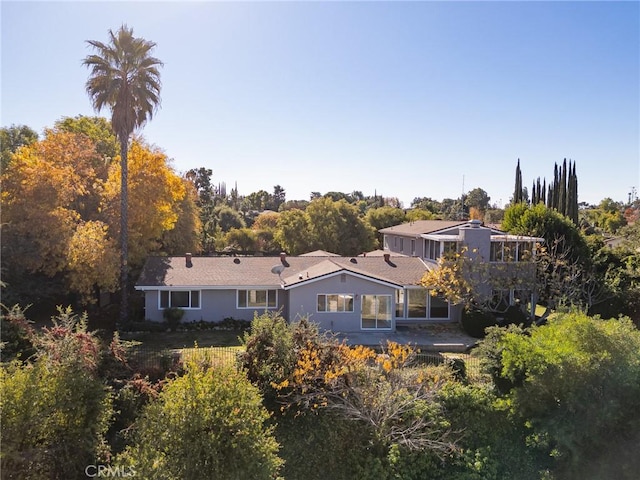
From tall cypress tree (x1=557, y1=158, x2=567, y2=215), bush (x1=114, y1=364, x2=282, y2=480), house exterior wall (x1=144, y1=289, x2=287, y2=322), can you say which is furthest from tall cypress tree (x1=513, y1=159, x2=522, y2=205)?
bush (x1=114, y1=364, x2=282, y2=480)

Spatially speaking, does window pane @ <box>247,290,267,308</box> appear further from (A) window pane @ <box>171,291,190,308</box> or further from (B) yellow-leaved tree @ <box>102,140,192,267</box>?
(B) yellow-leaved tree @ <box>102,140,192,267</box>

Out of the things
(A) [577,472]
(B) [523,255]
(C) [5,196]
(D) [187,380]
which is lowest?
(A) [577,472]

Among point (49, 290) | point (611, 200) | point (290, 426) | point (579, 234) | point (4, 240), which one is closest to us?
point (290, 426)

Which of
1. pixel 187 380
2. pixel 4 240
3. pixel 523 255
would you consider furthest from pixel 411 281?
pixel 4 240

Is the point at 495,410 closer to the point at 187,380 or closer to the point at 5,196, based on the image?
the point at 187,380

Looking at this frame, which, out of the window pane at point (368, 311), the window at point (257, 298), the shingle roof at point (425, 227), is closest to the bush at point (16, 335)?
the window at point (257, 298)

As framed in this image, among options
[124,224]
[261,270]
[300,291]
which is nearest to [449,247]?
[300,291]

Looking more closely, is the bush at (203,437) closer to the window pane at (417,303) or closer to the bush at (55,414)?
the bush at (55,414)
